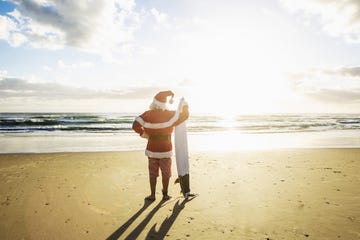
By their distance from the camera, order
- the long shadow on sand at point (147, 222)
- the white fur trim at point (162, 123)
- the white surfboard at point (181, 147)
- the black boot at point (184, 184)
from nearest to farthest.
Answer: the long shadow on sand at point (147, 222), the white fur trim at point (162, 123), the black boot at point (184, 184), the white surfboard at point (181, 147)

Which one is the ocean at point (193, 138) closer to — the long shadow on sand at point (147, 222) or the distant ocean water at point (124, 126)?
the distant ocean water at point (124, 126)

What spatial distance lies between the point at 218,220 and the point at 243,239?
0.72 meters

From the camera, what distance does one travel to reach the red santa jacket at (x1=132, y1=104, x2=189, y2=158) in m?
5.59

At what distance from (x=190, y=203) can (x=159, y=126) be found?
1.56 m

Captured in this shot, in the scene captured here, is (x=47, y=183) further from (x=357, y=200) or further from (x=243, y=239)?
(x=357, y=200)

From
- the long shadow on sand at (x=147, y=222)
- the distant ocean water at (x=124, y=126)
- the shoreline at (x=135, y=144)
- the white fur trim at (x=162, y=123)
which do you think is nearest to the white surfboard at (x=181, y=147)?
the white fur trim at (x=162, y=123)

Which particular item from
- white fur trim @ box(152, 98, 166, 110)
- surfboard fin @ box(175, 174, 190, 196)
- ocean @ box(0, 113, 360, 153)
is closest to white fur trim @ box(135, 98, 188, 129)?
white fur trim @ box(152, 98, 166, 110)

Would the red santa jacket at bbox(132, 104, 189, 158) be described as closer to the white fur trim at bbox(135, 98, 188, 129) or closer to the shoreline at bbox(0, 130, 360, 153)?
the white fur trim at bbox(135, 98, 188, 129)

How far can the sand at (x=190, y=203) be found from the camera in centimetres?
413

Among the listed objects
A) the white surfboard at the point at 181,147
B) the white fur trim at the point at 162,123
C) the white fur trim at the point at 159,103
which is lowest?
the white surfboard at the point at 181,147

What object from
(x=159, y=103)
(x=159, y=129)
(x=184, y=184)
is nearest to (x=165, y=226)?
(x=184, y=184)

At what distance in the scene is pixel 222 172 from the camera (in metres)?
7.94

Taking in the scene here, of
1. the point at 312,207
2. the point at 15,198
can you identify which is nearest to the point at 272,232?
the point at 312,207

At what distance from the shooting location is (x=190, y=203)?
538cm
